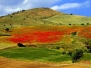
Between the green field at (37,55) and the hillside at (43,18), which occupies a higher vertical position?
the hillside at (43,18)

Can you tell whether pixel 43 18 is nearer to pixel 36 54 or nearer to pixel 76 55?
pixel 36 54

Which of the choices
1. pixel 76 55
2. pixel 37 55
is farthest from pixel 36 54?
pixel 76 55

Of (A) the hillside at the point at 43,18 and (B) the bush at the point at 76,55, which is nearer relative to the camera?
(B) the bush at the point at 76,55

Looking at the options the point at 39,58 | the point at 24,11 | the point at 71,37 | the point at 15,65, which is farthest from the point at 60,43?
the point at 24,11

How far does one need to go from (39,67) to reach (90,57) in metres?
15.7

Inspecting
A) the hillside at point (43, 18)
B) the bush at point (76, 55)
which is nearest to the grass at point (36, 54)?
the bush at point (76, 55)

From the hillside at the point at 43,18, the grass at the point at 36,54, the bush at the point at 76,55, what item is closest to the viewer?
the bush at the point at 76,55

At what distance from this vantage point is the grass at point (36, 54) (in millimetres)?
52806

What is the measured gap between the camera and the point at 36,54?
56219 millimetres

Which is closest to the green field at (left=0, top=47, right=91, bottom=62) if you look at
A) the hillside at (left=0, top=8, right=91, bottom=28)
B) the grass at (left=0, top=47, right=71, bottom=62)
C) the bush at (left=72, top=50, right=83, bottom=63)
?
the grass at (left=0, top=47, right=71, bottom=62)

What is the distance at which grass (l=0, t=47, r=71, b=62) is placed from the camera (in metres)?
52.8

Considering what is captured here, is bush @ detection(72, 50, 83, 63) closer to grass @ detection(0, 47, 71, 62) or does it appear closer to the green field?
the green field

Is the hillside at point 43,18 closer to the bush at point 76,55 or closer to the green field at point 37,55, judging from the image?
the green field at point 37,55

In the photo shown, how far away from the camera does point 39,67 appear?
39.9 meters
